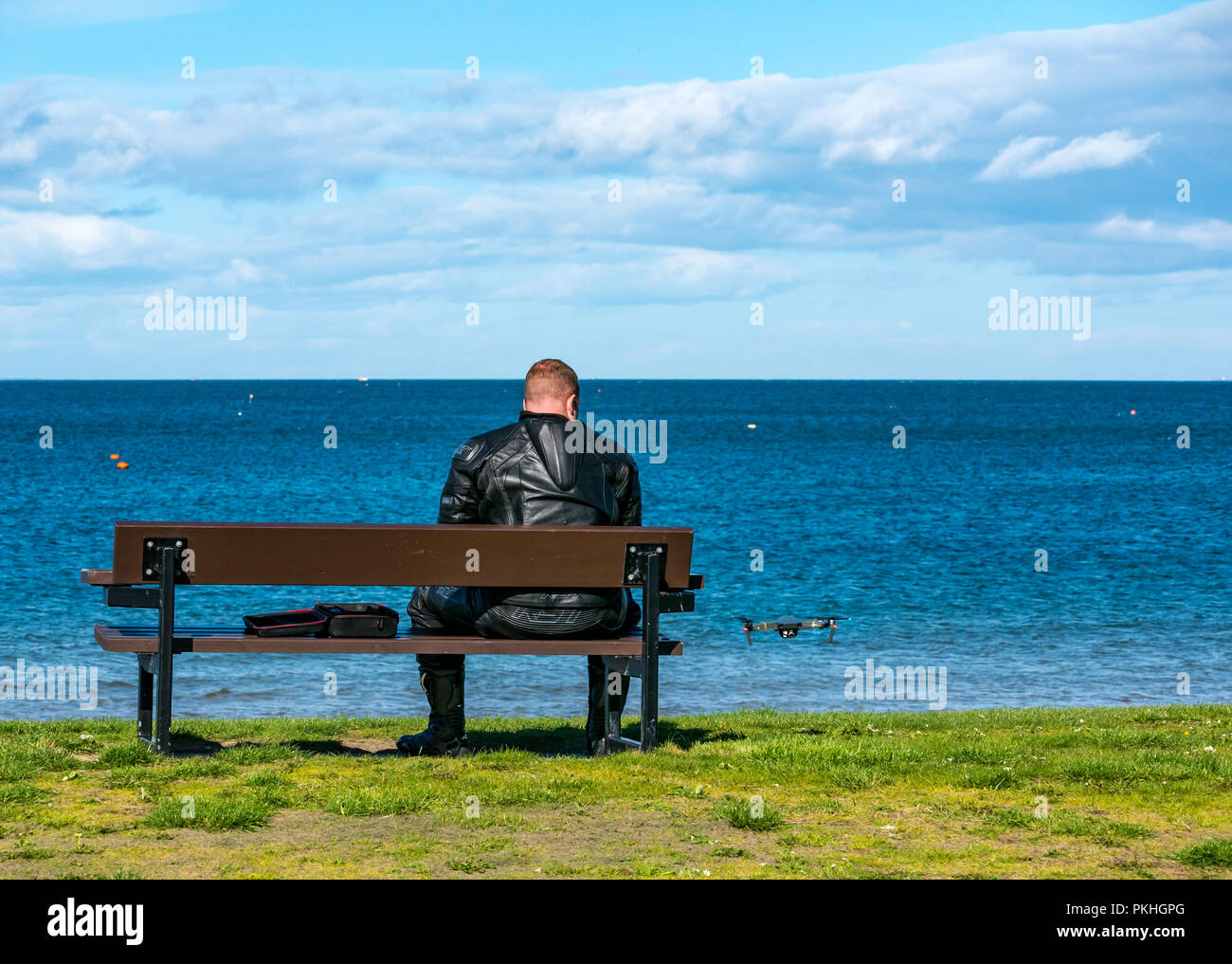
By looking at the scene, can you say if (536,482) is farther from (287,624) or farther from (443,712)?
(287,624)

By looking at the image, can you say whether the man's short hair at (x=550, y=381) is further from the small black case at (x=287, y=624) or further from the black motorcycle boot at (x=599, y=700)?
the small black case at (x=287, y=624)

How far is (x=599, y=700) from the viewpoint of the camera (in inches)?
307

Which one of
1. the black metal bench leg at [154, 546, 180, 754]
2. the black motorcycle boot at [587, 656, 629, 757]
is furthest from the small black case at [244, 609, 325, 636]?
the black motorcycle boot at [587, 656, 629, 757]

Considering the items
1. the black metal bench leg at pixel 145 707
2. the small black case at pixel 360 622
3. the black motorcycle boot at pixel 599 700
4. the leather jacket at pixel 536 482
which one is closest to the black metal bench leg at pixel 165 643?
the black metal bench leg at pixel 145 707

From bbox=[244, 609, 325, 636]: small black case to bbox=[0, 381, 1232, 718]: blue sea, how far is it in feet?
20.9

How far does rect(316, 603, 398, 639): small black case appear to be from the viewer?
7.18 meters

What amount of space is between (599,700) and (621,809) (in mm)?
1837

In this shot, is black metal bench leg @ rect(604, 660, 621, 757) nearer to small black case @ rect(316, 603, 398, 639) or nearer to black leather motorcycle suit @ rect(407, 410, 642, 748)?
black leather motorcycle suit @ rect(407, 410, 642, 748)

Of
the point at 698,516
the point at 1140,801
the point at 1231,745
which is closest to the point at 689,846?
the point at 1140,801

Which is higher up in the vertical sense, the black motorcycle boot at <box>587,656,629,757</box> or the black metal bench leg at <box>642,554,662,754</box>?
the black metal bench leg at <box>642,554,662,754</box>

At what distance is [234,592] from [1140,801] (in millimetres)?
20296

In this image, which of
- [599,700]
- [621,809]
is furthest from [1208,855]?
[599,700]

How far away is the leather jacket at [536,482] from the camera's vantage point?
7.27m

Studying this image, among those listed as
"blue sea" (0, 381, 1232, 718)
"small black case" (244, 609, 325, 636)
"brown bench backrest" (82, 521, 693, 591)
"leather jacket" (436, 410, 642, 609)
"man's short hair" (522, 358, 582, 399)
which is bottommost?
"blue sea" (0, 381, 1232, 718)
